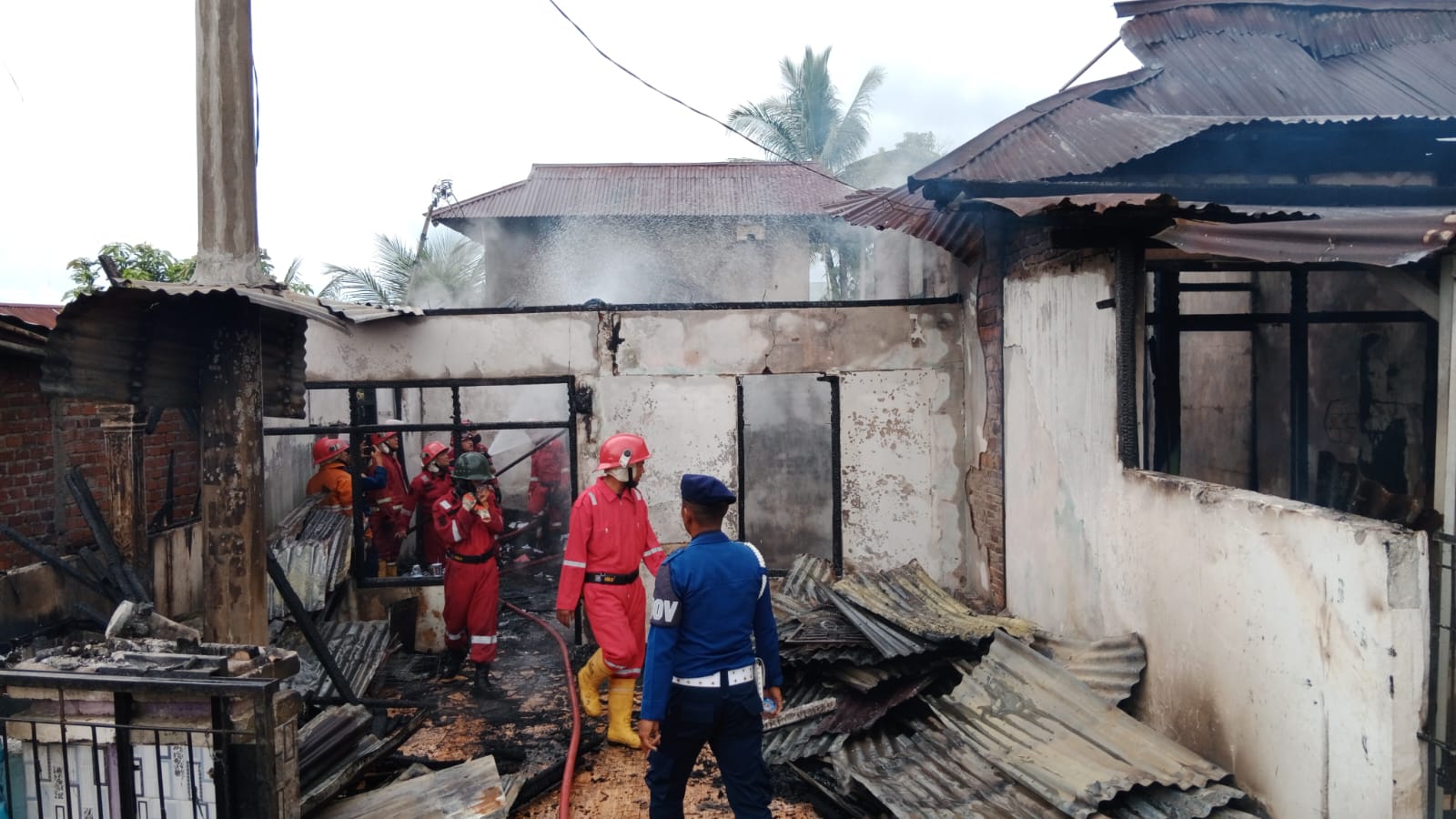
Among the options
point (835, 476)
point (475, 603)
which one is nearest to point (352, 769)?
point (475, 603)

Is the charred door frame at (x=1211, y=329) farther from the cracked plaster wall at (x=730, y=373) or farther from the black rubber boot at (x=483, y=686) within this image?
the black rubber boot at (x=483, y=686)

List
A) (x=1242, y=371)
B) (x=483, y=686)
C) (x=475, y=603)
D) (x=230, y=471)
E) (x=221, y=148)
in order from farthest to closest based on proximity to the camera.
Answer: (x=1242, y=371) < (x=475, y=603) < (x=483, y=686) < (x=221, y=148) < (x=230, y=471)

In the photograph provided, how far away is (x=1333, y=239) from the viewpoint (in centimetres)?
359

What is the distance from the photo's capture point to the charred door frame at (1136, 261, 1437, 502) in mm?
5734

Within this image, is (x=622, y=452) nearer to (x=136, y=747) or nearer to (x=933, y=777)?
(x=933, y=777)

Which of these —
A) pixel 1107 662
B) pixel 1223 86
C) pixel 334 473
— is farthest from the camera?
pixel 334 473

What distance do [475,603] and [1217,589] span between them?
529 centimetres

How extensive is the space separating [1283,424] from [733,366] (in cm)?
480

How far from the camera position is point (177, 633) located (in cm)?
427

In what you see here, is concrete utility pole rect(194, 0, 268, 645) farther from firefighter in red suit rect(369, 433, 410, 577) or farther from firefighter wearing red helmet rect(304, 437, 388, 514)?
firefighter wearing red helmet rect(304, 437, 388, 514)

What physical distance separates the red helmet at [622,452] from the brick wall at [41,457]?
2.67 metres

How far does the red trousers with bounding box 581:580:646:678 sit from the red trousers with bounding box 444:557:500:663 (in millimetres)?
1343

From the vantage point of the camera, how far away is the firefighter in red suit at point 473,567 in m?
7.16

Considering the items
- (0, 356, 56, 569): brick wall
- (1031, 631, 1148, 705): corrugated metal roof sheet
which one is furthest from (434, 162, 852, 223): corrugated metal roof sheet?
(1031, 631, 1148, 705): corrugated metal roof sheet
